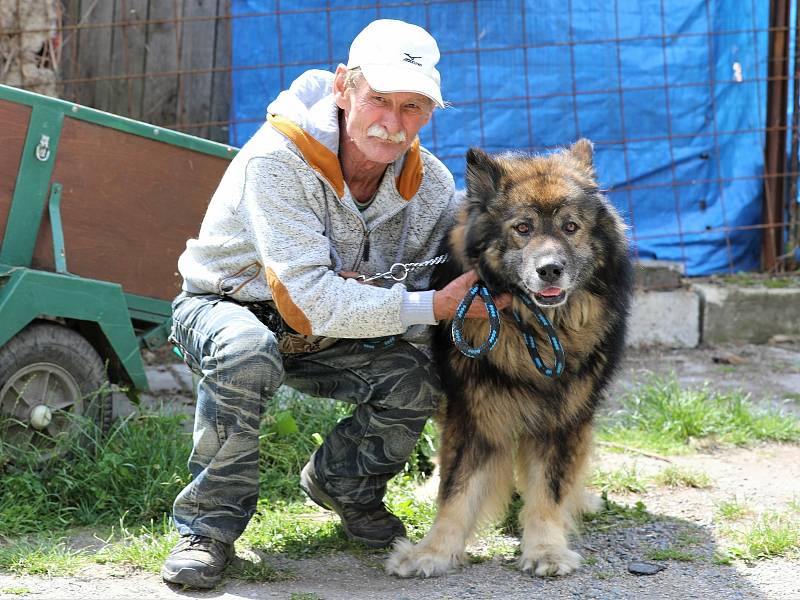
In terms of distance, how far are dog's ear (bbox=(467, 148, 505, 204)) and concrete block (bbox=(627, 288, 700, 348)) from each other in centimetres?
327

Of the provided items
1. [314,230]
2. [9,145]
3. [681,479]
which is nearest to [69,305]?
[9,145]

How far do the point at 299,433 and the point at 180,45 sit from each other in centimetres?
300

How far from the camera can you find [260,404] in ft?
10.6

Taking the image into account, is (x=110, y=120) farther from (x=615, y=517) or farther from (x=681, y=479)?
(x=681, y=479)

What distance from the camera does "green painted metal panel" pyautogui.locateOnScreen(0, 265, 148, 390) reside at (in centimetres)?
381

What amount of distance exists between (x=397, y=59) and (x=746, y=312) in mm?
4060

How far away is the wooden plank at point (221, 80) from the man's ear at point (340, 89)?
2.97 metres

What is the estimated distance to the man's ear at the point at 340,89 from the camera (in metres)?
3.34

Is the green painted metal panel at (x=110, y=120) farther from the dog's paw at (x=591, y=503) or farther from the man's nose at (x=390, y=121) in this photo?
the dog's paw at (x=591, y=503)

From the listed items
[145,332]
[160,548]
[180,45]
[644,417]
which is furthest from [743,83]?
[160,548]

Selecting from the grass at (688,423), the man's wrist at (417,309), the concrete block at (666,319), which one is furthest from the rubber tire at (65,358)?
the concrete block at (666,319)

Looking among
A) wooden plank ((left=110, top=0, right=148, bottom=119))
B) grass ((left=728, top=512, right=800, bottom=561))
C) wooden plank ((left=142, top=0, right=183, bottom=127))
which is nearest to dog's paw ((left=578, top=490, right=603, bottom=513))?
grass ((left=728, top=512, right=800, bottom=561))

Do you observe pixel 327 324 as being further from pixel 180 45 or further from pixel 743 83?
pixel 743 83

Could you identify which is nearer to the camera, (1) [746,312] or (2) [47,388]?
(2) [47,388]
